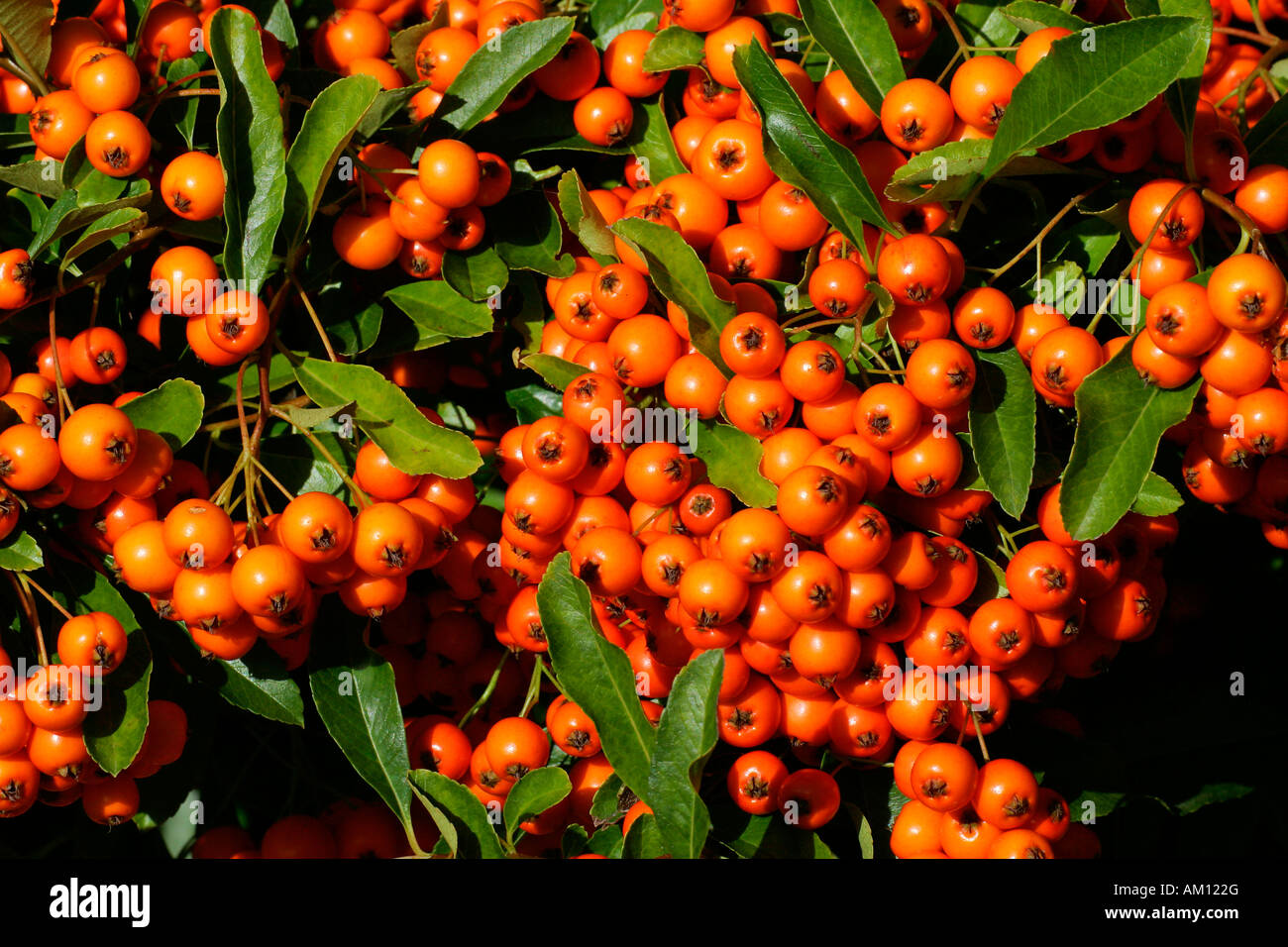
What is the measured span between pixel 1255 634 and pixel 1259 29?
5.03 feet

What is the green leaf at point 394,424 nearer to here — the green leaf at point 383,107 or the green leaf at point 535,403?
the green leaf at point 535,403

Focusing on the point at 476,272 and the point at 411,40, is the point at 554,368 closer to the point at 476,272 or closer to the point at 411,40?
the point at 476,272

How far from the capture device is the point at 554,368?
2314 mm

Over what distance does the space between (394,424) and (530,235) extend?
1.78ft

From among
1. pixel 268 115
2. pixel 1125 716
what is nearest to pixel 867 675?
pixel 1125 716

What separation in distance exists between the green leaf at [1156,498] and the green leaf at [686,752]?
916 mm

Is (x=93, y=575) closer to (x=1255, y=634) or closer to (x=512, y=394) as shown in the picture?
(x=512, y=394)

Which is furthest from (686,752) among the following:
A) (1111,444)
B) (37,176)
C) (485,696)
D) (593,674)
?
(37,176)

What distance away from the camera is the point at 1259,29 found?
258 cm

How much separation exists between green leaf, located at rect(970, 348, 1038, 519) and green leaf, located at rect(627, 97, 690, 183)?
0.80m

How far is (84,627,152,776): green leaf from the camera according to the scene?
2.18 metres

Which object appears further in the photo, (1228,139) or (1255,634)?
(1255,634)

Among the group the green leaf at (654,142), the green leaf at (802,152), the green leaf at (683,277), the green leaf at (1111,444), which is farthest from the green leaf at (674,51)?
the green leaf at (1111,444)

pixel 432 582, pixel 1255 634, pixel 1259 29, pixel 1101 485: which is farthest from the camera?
pixel 1255 634
